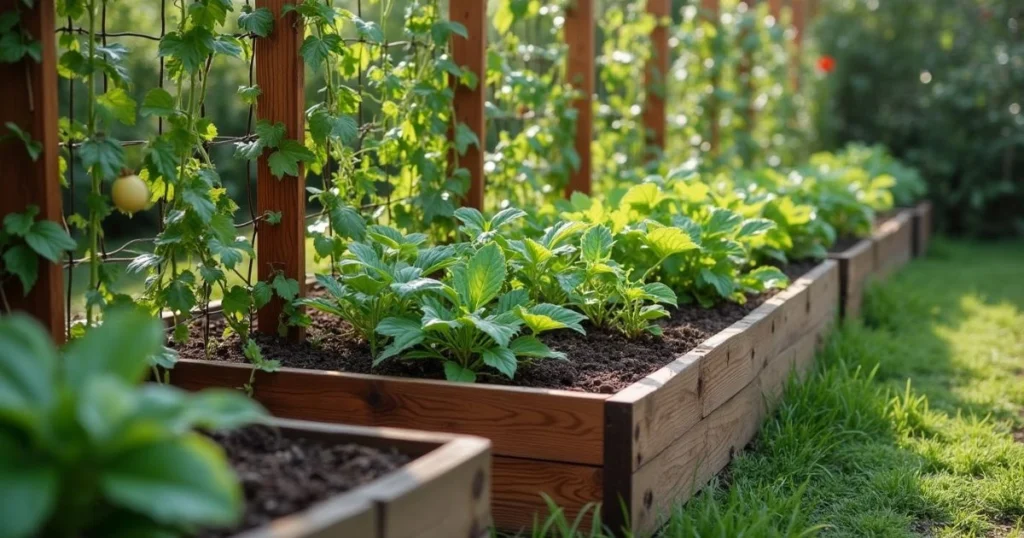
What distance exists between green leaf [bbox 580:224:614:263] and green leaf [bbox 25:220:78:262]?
134 cm

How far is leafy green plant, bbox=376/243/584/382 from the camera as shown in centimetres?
253

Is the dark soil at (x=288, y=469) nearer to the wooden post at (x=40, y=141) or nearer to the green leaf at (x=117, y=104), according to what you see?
the wooden post at (x=40, y=141)

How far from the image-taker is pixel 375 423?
8.52 ft

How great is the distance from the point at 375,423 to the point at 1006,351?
312 cm

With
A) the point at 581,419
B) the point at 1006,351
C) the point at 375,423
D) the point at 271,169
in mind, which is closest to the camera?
the point at 581,419

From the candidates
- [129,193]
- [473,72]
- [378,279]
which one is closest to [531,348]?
[378,279]

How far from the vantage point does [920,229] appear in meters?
7.32

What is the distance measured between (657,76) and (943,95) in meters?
3.53

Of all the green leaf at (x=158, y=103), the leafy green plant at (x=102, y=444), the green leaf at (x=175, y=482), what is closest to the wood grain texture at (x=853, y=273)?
the green leaf at (x=158, y=103)

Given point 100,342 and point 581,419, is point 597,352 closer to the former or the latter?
point 581,419

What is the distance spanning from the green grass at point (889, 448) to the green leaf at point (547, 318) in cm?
48

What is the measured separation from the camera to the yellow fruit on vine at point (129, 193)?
2.30 meters

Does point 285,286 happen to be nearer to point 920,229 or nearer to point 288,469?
point 288,469

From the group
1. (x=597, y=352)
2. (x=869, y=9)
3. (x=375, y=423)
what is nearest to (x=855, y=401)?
(x=597, y=352)
